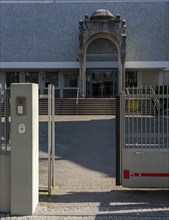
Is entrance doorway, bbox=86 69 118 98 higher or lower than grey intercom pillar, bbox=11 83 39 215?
higher

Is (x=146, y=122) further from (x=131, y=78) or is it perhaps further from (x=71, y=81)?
(x=71, y=81)

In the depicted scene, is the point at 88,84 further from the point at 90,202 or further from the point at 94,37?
the point at 90,202

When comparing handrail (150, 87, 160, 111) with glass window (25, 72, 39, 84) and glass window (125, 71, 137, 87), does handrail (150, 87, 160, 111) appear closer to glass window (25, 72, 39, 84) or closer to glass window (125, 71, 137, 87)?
glass window (125, 71, 137, 87)

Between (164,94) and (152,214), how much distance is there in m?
2.23

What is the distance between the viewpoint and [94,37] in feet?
127

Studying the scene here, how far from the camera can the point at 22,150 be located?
19.6 ft

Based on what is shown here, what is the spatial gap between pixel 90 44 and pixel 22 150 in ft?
112

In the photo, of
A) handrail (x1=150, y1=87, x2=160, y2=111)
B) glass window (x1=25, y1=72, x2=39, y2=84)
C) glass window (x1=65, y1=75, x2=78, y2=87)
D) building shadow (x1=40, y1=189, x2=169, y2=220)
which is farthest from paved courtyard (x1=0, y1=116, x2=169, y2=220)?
glass window (x1=25, y1=72, x2=39, y2=84)

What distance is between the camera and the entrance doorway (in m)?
40.2

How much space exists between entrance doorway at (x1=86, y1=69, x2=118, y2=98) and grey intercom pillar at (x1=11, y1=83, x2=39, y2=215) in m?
34.2

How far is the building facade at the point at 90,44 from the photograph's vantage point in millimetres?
39969

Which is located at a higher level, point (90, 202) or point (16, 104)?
point (16, 104)

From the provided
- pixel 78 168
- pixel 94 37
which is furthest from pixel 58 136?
pixel 94 37

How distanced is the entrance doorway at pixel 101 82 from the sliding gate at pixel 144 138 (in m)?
33.0
